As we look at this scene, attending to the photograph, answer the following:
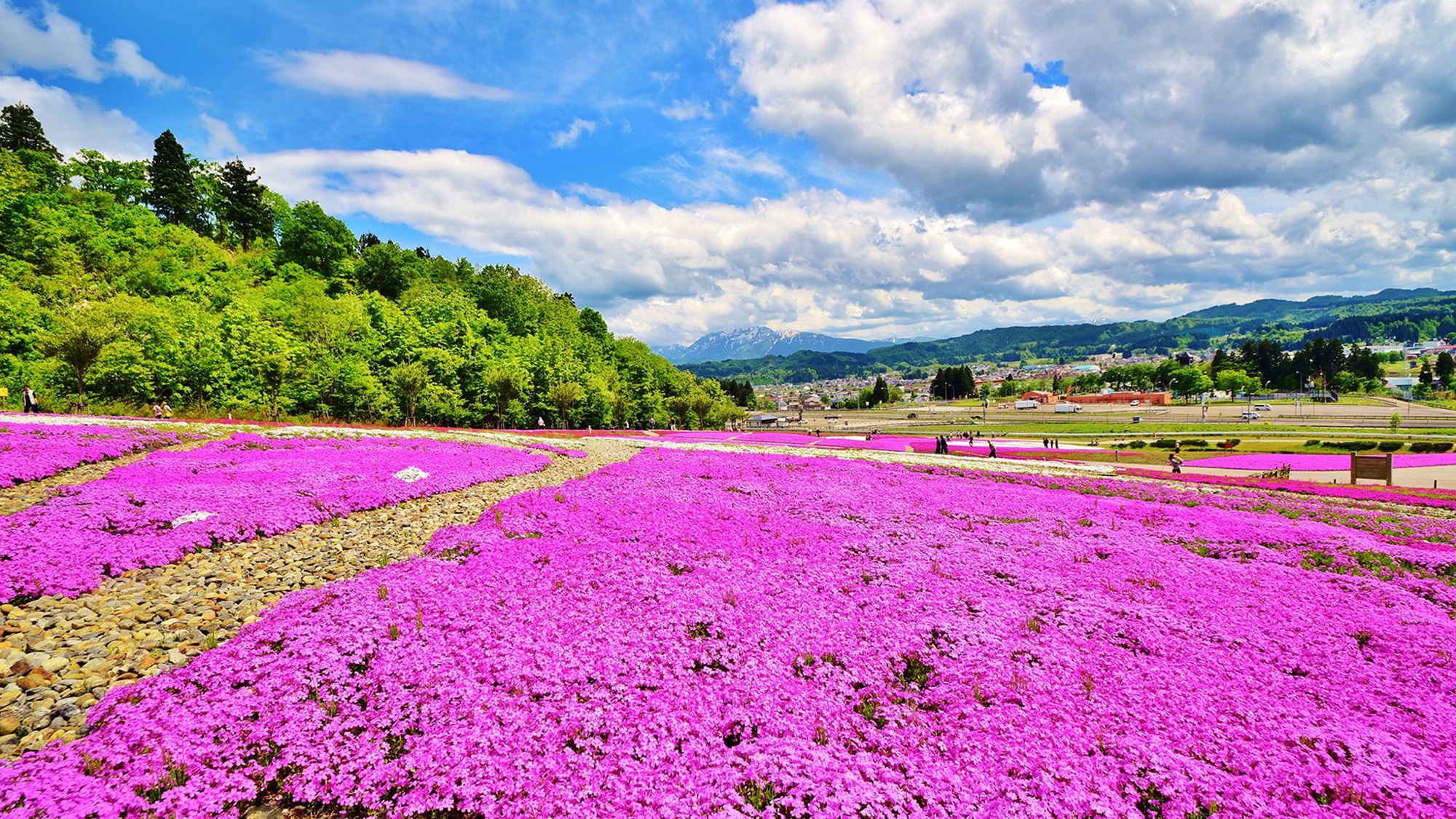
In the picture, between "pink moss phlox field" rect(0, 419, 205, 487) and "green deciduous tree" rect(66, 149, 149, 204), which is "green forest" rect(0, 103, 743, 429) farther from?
"pink moss phlox field" rect(0, 419, 205, 487)

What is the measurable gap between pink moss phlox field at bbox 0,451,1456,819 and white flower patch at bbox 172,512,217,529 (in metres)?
6.21

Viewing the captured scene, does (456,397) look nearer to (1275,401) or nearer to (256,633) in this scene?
(256,633)

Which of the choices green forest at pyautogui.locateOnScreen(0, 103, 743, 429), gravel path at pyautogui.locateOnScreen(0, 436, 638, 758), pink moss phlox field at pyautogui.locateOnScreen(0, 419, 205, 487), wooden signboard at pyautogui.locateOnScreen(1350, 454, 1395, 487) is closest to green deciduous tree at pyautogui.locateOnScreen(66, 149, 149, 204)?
green forest at pyautogui.locateOnScreen(0, 103, 743, 429)

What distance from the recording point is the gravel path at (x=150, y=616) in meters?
6.73

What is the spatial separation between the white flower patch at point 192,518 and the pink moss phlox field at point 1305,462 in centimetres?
6116

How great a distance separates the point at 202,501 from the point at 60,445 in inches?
466

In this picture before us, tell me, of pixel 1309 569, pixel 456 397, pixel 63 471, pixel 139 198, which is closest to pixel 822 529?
pixel 1309 569

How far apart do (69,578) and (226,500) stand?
17.3ft

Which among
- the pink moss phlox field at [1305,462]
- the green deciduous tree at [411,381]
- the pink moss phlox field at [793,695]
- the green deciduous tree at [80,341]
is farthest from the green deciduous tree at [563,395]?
the pink moss phlox field at [1305,462]

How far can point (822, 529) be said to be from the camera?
1530cm

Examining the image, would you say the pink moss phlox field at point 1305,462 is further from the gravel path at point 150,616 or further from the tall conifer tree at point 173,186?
the tall conifer tree at point 173,186

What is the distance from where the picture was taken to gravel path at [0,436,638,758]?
673cm

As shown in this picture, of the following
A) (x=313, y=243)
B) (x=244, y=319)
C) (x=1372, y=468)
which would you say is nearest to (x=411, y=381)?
(x=244, y=319)

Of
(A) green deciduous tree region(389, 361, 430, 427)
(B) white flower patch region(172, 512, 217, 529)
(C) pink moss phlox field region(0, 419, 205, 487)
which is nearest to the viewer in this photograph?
(B) white flower patch region(172, 512, 217, 529)
